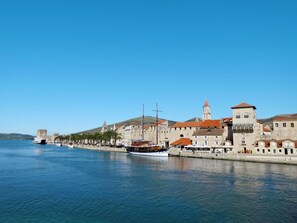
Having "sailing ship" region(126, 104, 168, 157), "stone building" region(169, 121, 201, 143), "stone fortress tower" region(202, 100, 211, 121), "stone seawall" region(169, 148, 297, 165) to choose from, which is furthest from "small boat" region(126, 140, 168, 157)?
"stone fortress tower" region(202, 100, 211, 121)

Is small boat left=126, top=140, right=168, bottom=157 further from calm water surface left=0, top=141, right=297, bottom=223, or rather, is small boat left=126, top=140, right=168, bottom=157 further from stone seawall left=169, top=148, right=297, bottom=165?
calm water surface left=0, top=141, right=297, bottom=223

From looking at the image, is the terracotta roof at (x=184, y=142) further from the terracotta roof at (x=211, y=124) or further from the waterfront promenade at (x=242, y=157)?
the terracotta roof at (x=211, y=124)

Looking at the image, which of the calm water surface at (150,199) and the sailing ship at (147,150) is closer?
the calm water surface at (150,199)

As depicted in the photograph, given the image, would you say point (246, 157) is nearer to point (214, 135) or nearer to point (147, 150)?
point (214, 135)

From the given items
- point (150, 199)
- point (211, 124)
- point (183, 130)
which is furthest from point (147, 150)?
point (150, 199)

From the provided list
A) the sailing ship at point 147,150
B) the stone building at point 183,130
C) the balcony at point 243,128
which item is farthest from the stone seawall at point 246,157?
the stone building at point 183,130

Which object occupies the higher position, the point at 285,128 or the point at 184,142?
the point at 285,128

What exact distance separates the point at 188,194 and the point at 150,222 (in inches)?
419


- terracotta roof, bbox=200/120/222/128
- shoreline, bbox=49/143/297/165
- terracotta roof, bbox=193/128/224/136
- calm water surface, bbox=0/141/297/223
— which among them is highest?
terracotta roof, bbox=200/120/222/128

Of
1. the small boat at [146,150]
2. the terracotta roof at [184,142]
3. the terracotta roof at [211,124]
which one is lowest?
the small boat at [146,150]

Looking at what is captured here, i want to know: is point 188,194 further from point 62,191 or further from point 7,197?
point 7,197

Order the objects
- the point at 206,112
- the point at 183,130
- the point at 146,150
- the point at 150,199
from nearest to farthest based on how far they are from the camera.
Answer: the point at 150,199 → the point at 146,150 → the point at 183,130 → the point at 206,112

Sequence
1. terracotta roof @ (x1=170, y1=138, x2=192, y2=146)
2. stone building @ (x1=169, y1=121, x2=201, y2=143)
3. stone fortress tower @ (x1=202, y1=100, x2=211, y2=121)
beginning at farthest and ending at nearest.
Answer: stone fortress tower @ (x1=202, y1=100, x2=211, y2=121) → stone building @ (x1=169, y1=121, x2=201, y2=143) → terracotta roof @ (x1=170, y1=138, x2=192, y2=146)

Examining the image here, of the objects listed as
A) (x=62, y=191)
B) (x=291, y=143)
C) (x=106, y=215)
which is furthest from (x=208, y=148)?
(x=106, y=215)
